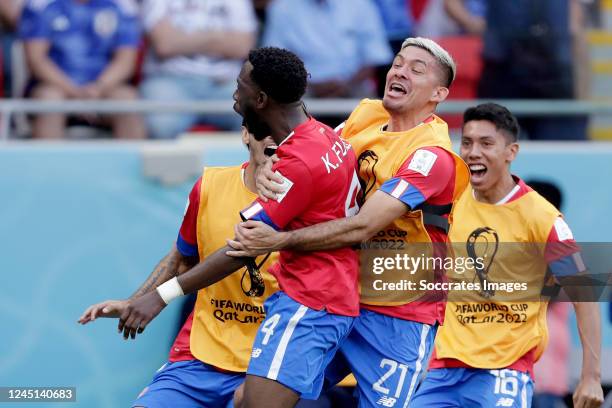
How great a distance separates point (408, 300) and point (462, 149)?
1.31 metres

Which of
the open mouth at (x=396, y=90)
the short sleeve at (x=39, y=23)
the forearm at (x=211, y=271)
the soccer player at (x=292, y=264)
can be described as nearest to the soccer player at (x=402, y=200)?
the open mouth at (x=396, y=90)

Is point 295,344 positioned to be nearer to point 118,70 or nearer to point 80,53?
point 118,70

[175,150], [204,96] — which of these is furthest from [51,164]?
[204,96]

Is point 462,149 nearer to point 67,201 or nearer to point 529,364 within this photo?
point 529,364

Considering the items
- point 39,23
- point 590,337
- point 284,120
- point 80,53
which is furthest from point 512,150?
point 39,23

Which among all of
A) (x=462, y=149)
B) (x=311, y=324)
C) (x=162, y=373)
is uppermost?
(x=462, y=149)

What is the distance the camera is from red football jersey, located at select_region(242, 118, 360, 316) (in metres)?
6.02

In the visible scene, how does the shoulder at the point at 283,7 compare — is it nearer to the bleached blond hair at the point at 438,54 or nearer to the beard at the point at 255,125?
the bleached blond hair at the point at 438,54

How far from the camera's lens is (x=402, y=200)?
20.9 feet

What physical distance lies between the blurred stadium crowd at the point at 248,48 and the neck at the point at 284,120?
12.3 ft

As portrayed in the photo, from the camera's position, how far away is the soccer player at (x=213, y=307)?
6.63 m

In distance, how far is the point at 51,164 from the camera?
28.8 ft

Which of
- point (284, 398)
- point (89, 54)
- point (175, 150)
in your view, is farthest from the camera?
point (89, 54)

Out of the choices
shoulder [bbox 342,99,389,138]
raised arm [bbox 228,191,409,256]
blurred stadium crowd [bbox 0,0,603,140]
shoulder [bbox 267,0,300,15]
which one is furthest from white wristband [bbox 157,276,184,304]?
shoulder [bbox 267,0,300,15]
